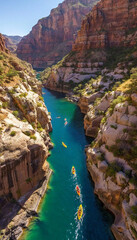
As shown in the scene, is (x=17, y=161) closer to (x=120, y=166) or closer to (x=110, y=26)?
(x=120, y=166)

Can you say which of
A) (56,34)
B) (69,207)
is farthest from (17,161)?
(56,34)

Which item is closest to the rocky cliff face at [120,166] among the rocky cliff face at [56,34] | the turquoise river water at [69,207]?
the turquoise river water at [69,207]

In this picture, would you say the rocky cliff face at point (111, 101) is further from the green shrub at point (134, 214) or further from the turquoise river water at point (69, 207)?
the turquoise river water at point (69, 207)

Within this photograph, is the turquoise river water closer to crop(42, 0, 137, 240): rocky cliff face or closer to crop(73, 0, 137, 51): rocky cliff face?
crop(42, 0, 137, 240): rocky cliff face

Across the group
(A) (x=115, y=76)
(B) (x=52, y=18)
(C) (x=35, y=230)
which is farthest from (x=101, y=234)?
(B) (x=52, y=18)

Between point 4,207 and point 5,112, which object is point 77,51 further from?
point 4,207

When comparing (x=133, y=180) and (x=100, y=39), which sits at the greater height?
(x=100, y=39)

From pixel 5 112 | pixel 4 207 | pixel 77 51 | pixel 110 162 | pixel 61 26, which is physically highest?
pixel 61 26
